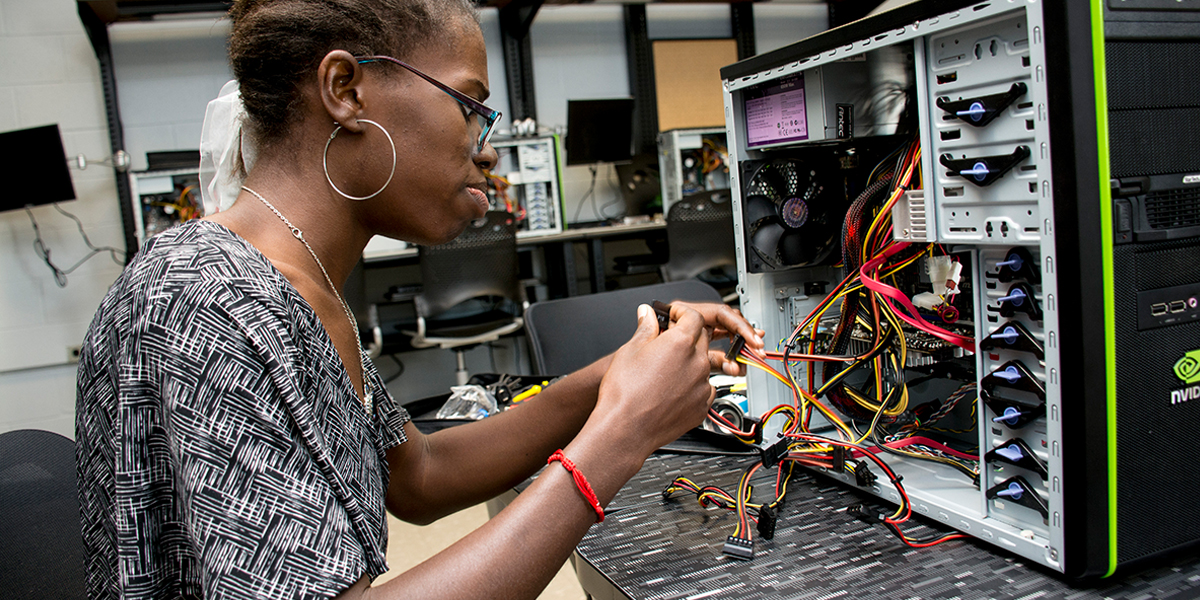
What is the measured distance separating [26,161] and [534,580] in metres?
3.86

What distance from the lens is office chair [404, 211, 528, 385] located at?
3.23 m

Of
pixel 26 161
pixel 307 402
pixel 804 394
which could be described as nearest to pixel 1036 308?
pixel 804 394

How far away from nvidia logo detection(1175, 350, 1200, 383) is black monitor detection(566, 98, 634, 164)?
146 inches

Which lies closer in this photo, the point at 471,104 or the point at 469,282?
the point at 471,104

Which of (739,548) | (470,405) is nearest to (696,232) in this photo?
(470,405)

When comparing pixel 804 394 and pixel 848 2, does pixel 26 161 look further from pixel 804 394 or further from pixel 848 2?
pixel 848 2

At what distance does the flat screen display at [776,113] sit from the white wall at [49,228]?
3896mm

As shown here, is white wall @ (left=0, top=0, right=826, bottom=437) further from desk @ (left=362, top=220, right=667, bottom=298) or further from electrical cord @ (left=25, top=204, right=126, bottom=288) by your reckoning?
desk @ (left=362, top=220, right=667, bottom=298)

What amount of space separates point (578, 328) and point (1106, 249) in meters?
1.29

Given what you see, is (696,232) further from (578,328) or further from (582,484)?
(582,484)

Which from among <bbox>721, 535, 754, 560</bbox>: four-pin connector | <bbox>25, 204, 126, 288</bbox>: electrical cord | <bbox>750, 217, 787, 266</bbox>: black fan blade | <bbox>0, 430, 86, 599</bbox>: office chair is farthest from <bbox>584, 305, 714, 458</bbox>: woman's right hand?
<bbox>25, 204, 126, 288</bbox>: electrical cord

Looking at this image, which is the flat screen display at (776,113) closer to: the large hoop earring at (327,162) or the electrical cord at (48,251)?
the large hoop earring at (327,162)

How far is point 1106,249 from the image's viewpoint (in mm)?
567

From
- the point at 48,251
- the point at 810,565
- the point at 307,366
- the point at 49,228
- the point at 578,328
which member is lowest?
the point at 810,565
